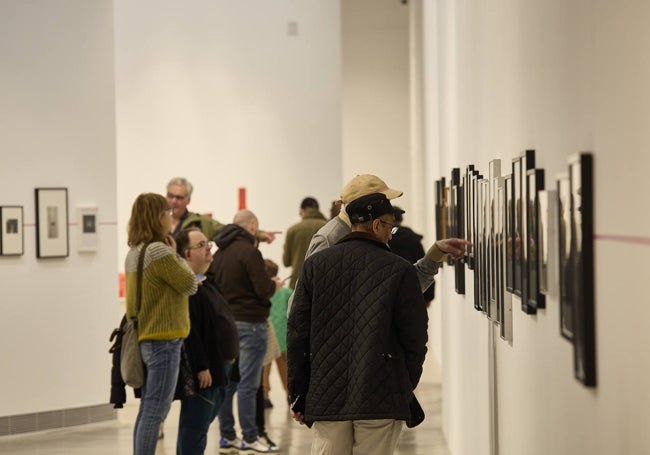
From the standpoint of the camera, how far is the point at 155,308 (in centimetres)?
767

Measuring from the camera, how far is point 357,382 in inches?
209

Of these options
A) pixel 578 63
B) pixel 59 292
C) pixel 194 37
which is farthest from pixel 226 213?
pixel 578 63

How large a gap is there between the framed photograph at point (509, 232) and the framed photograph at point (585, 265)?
1542 mm

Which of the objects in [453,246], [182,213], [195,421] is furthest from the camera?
[182,213]

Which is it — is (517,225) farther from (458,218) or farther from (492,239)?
(458,218)

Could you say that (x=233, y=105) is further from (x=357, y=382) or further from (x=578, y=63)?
(x=578, y=63)

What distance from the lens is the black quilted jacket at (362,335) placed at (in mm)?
5301

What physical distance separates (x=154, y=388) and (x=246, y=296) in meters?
2.69

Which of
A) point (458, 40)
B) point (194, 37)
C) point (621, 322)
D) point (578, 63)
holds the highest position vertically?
point (194, 37)

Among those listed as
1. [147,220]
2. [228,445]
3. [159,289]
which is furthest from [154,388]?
[228,445]

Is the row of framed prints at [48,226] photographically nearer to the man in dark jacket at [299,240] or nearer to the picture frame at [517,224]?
the man in dark jacket at [299,240]

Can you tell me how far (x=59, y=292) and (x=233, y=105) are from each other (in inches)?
213

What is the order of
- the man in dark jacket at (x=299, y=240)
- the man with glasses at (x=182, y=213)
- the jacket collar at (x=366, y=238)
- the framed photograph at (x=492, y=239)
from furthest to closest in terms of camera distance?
the man in dark jacket at (x=299, y=240)
the man with glasses at (x=182, y=213)
the framed photograph at (x=492, y=239)
the jacket collar at (x=366, y=238)

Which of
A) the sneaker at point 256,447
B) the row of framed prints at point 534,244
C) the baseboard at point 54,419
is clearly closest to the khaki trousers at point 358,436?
the row of framed prints at point 534,244
